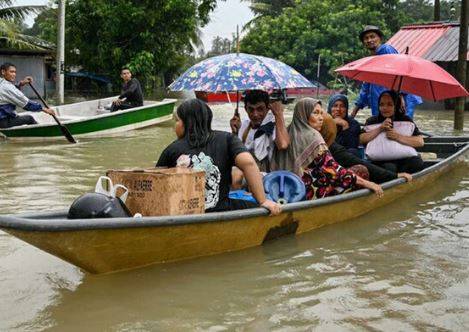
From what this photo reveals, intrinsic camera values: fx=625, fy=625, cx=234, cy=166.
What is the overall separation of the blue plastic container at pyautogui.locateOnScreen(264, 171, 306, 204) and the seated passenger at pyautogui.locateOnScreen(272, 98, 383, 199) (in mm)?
134

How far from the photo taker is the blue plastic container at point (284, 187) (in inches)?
216

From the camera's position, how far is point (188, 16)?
912 inches

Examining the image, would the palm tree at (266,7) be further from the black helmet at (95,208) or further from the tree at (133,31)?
the black helmet at (95,208)

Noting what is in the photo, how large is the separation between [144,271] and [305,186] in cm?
178

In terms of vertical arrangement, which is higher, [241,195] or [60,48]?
[60,48]

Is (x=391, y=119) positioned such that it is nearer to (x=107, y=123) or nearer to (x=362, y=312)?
(x=362, y=312)

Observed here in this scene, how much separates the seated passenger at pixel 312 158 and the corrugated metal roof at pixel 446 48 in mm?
16804

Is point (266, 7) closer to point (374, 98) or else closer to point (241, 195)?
point (374, 98)

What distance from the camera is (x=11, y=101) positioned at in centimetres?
1105

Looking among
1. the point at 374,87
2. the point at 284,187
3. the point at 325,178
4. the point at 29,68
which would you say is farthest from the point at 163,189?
the point at 29,68

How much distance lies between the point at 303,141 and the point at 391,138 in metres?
1.75

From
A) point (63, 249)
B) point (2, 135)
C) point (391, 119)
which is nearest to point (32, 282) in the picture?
point (63, 249)

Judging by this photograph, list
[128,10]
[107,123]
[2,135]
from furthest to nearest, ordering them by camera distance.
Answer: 1. [128,10]
2. [107,123]
3. [2,135]

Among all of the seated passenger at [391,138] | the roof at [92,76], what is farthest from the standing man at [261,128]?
the roof at [92,76]
